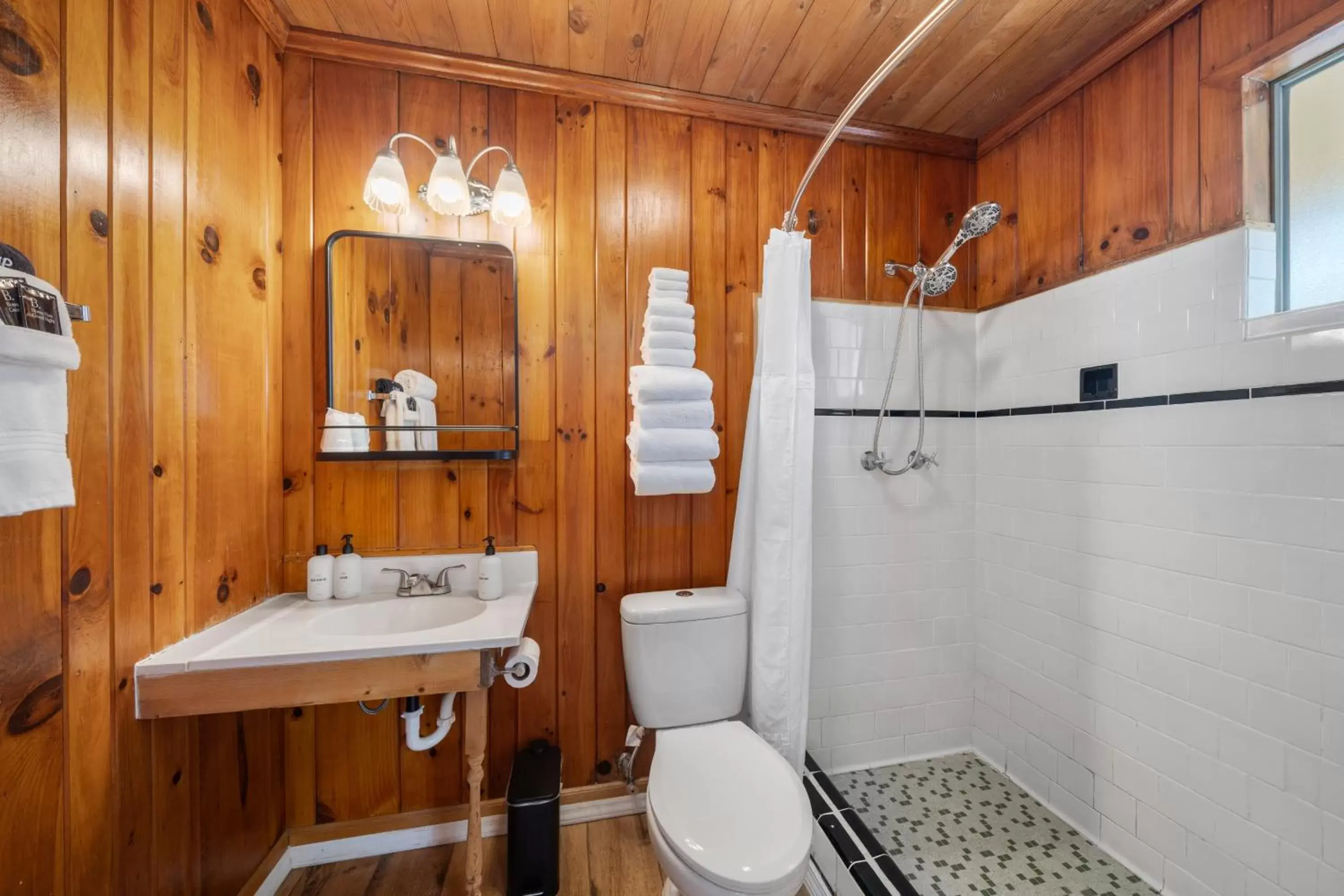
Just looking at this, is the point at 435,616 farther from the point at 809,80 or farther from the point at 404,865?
the point at 809,80

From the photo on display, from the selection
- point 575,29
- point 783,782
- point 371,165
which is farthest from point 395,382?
point 783,782

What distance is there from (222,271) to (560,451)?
917mm

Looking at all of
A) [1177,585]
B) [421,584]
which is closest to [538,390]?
[421,584]

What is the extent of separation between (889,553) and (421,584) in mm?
1546

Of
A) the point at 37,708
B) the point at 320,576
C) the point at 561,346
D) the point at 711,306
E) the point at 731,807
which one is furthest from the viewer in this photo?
the point at 711,306

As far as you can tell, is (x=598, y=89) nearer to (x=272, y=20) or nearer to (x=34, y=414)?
(x=272, y=20)

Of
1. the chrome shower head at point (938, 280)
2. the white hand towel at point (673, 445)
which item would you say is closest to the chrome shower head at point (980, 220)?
the chrome shower head at point (938, 280)

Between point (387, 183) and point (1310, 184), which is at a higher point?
point (387, 183)

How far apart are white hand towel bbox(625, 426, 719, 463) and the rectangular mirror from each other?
1.27ft

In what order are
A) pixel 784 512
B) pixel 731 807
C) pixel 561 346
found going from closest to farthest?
pixel 731 807, pixel 784 512, pixel 561 346

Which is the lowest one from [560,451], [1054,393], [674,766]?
[674,766]

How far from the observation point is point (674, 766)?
1191 millimetres

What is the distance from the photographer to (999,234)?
68.9 inches

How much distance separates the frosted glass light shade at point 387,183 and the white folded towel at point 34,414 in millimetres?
789
